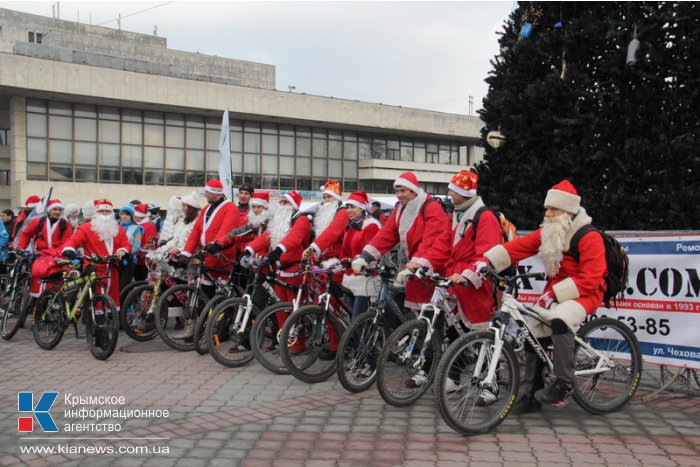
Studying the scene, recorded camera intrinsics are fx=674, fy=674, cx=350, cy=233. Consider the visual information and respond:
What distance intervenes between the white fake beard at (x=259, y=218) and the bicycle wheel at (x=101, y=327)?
209 cm

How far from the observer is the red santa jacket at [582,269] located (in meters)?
5.46

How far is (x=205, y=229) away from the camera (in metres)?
9.02

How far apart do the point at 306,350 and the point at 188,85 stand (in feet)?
123

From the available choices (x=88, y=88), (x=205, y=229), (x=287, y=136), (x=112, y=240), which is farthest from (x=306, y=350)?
(x=287, y=136)

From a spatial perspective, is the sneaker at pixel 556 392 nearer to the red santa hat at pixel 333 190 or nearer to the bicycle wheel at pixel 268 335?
the bicycle wheel at pixel 268 335

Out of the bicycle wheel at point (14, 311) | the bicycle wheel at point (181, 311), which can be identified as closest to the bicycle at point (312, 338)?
the bicycle wheel at point (181, 311)

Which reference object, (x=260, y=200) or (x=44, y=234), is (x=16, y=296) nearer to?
(x=44, y=234)

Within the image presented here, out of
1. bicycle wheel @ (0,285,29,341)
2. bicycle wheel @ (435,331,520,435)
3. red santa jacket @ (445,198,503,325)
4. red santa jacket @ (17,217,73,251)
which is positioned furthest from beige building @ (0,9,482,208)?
bicycle wheel @ (435,331,520,435)

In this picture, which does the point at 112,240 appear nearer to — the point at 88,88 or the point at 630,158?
the point at 630,158

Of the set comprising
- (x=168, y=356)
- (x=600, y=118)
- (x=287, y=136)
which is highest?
(x=287, y=136)

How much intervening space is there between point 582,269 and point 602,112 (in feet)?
12.5

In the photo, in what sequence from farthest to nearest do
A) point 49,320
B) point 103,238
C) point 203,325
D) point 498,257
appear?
point 103,238
point 49,320
point 203,325
point 498,257

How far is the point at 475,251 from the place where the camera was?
6117 millimetres

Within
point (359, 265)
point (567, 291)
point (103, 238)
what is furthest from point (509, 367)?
point (103, 238)
